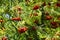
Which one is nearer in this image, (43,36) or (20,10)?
(43,36)

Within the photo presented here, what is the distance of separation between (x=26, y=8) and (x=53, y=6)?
0.39m

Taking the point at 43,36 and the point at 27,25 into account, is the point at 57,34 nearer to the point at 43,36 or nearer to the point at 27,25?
the point at 43,36

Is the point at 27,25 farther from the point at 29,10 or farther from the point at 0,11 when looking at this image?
the point at 0,11

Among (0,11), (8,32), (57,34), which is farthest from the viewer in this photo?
(0,11)

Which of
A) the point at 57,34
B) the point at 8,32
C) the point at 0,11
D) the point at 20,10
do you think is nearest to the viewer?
the point at 57,34

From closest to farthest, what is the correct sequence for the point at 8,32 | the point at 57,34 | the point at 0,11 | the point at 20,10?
the point at 57,34 → the point at 8,32 → the point at 20,10 → the point at 0,11

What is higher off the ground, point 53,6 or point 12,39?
point 53,6

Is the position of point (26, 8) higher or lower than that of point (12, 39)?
higher

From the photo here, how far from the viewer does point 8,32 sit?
3.28 m

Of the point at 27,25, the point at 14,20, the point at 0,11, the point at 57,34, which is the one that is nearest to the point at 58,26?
the point at 57,34

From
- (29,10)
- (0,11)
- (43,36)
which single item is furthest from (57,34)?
(0,11)

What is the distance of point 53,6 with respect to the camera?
346 centimetres

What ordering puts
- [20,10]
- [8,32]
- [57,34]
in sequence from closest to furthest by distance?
1. [57,34]
2. [8,32]
3. [20,10]

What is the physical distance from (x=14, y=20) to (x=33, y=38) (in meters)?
0.37
